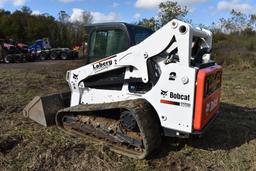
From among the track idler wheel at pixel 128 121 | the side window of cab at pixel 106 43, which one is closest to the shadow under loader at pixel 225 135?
the track idler wheel at pixel 128 121

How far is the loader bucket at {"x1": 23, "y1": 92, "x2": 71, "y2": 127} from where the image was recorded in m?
6.93

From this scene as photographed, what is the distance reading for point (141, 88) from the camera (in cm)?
575

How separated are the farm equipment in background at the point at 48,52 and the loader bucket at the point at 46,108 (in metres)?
23.2

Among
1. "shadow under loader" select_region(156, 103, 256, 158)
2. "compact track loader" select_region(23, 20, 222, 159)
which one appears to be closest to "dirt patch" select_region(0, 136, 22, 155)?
"compact track loader" select_region(23, 20, 222, 159)

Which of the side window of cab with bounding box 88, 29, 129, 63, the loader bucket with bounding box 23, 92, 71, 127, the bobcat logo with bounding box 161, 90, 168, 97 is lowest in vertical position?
the loader bucket with bounding box 23, 92, 71, 127

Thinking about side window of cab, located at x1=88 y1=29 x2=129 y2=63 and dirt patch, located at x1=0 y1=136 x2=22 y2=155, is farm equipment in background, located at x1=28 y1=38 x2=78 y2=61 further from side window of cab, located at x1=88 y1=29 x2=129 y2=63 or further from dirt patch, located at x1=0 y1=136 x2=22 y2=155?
dirt patch, located at x1=0 y1=136 x2=22 y2=155

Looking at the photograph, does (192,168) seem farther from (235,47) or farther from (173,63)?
(235,47)

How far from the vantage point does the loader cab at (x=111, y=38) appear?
5883mm

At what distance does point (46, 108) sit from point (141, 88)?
217 centimetres

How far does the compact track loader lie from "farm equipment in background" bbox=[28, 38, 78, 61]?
23.8 metres

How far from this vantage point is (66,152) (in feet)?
18.4

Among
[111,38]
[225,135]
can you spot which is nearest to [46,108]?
[111,38]

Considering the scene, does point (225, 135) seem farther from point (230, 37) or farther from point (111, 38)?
point (230, 37)

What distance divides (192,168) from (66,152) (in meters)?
1.91
